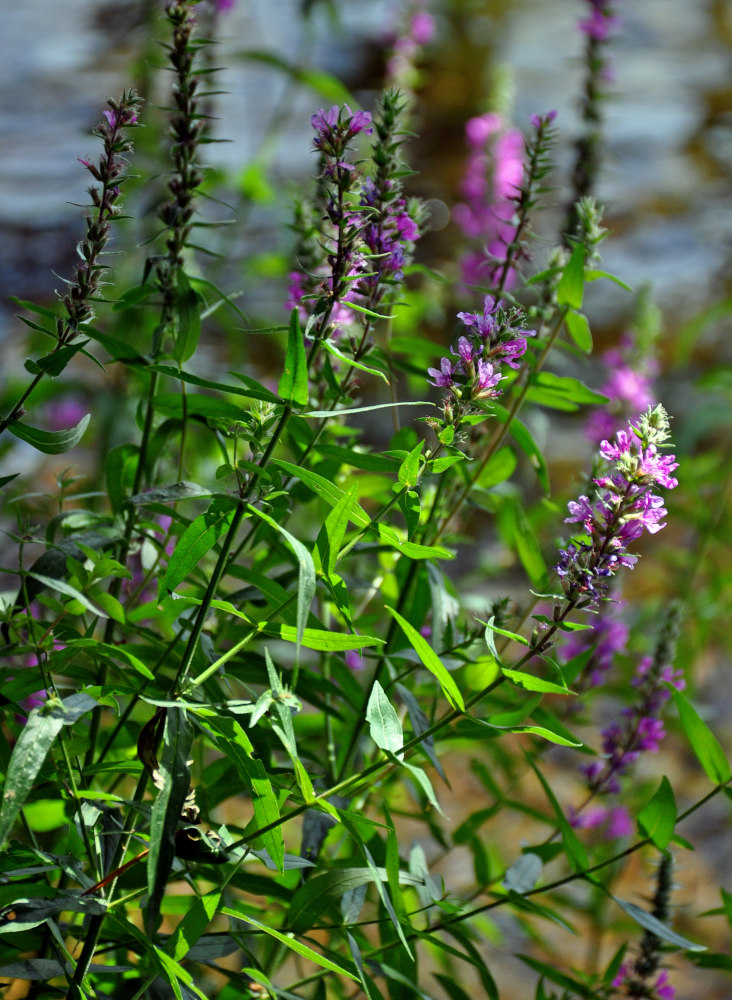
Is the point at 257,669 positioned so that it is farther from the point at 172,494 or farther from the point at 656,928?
the point at 656,928

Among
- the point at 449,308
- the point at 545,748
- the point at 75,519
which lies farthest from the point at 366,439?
the point at 75,519

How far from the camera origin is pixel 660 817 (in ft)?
2.30

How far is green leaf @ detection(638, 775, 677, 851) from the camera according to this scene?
70cm

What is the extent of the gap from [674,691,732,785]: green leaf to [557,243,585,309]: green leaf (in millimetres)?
296

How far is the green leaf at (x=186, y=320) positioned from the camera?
70 cm

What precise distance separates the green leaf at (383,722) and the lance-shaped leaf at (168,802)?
104 millimetres

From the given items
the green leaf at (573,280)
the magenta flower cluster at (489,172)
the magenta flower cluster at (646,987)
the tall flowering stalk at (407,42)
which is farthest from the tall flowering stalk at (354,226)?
the tall flowering stalk at (407,42)

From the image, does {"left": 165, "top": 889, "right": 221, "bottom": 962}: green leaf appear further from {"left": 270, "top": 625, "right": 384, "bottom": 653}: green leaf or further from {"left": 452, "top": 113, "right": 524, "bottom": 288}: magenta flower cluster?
{"left": 452, "top": 113, "right": 524, "bottom": 288}: magenta flower cluster

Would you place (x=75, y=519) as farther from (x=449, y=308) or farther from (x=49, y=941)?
(x=449, y=308)

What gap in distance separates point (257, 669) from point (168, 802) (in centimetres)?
19

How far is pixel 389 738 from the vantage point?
22.4 inches

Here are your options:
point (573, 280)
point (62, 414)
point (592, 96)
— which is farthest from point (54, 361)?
point (62, 414)

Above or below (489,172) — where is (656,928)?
below

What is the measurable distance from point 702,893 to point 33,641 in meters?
1.57
